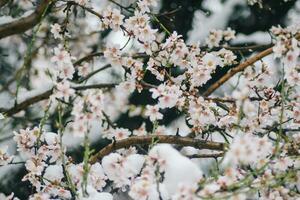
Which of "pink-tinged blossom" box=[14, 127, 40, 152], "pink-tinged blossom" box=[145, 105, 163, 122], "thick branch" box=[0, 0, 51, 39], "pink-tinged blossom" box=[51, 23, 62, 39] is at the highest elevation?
"thick branch" box=[0, 0, 51, 39]

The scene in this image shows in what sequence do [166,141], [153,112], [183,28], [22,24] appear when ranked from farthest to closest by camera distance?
1. [183,28]
2. [22,24]
3. [166,141]
4. [153,112]

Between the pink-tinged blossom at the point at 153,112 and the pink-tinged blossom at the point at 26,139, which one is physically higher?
the pink-tinged blossom at the point at 153,112

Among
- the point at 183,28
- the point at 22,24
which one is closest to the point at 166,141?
the point at 22,24

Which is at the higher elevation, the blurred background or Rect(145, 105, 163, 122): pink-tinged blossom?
the blurred background

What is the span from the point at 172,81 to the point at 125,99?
3.43 metres

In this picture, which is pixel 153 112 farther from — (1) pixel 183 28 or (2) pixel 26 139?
(1) pixel 183 28

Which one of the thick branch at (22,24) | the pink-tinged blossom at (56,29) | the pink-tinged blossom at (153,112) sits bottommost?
the pink-tinged blossom at (153,112)

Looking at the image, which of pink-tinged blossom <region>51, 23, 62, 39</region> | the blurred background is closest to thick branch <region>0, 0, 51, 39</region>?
pink-tinged blossom <region>51, 23, 62, 39</region>

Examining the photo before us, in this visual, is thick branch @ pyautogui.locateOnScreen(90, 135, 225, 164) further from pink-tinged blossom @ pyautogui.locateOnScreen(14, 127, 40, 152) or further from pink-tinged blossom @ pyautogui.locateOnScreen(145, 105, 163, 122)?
pink-tinged blossom @ pyautogui.locateOnScreen(14, 127, 40, 152)

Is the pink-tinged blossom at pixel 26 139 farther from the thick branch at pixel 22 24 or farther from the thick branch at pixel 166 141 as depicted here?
the thick branch at pixel 22 24

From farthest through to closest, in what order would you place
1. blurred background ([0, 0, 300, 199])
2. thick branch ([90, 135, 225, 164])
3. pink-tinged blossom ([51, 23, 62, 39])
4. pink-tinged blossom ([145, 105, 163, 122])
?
1. blurred background ([0, 0, 300, 199])
2. pink-tinged blossom ([51, 23, 62, 39])
3. thick branch ([90, 135, 225, 164])
4. pink-tinged blossom ([145, 105, 163, 122])

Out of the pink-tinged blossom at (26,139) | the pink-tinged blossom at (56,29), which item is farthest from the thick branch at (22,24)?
the pink-tinged blossom at (26,139)

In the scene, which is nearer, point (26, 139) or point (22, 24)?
point (26, 139)

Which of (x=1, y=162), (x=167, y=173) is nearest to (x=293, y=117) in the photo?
(x=167, y=173)
